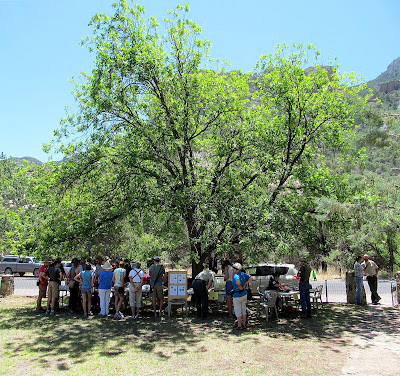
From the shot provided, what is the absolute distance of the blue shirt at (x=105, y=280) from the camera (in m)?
11.0

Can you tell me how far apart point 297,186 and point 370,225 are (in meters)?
3.33

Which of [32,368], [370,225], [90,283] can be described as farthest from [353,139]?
[32,368]

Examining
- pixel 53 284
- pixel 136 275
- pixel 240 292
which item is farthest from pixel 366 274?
pixel 53 284

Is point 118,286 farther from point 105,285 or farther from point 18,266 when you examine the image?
point 18,266

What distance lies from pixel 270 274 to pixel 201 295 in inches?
245

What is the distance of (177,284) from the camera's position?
11188 mm

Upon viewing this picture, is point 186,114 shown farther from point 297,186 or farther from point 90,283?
point 90,283

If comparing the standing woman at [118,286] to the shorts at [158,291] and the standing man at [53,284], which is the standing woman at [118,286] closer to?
the shorts at [158,291]

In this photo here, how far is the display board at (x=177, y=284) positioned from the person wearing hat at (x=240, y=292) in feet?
7.85

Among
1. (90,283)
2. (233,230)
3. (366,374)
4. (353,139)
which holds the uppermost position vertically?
(353,139)

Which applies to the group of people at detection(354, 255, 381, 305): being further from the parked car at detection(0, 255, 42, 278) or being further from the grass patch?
the parked car at detection(0, 255, 42, 278)

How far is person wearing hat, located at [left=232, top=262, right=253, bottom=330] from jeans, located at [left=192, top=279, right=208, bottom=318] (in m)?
1.55

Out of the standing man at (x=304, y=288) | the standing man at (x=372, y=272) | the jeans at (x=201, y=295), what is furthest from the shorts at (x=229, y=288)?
the standing man at (x=372, y=272)

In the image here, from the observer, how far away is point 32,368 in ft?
20.4
